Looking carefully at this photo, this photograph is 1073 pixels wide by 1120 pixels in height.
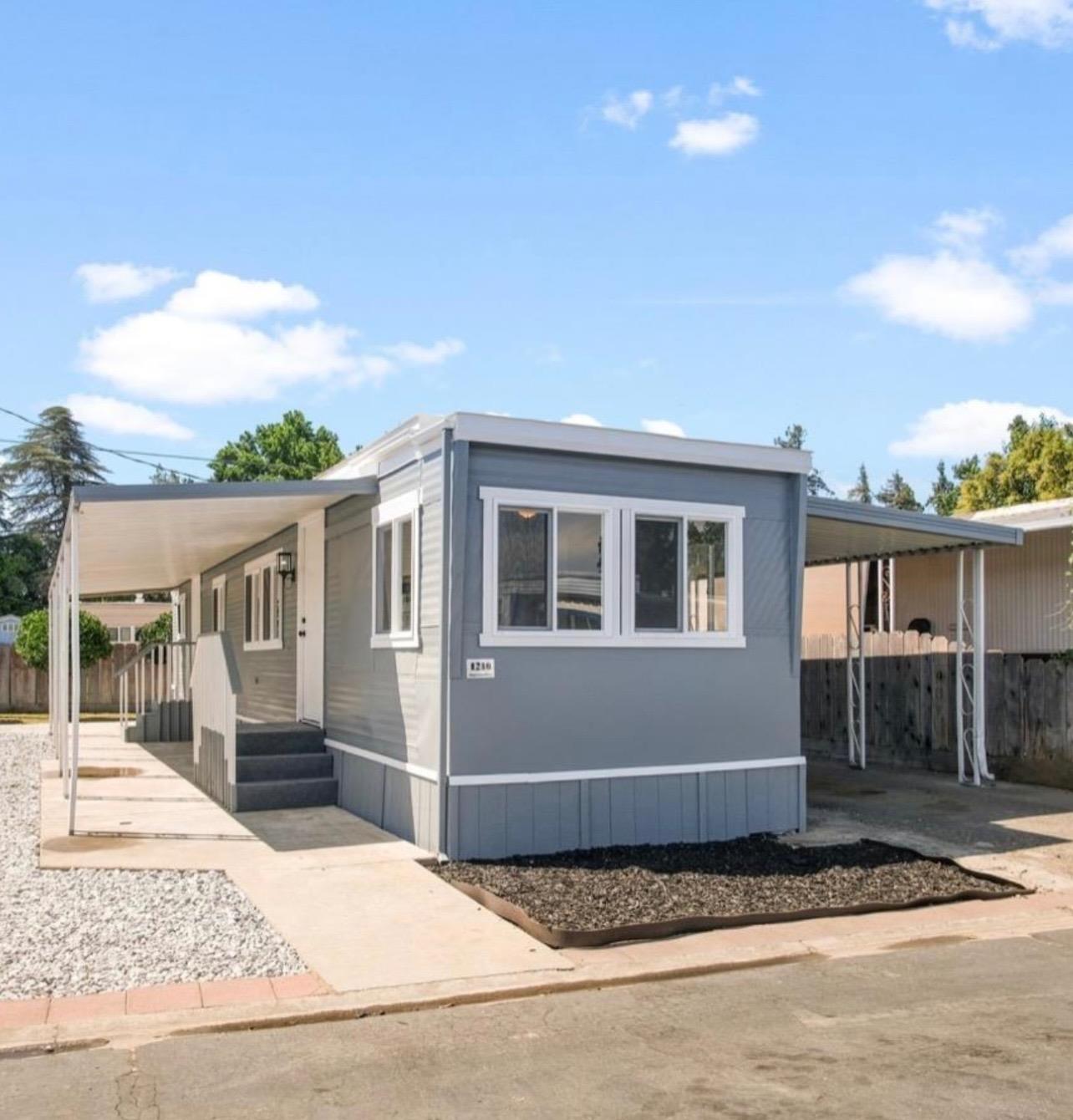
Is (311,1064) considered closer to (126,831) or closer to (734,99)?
(126,831)

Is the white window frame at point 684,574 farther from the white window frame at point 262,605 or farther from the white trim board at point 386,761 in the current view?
the white window frame at point 262,605

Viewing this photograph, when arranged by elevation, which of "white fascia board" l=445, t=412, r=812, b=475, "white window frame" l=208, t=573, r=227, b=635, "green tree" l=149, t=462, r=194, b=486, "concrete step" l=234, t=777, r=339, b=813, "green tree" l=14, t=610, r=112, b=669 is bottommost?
"concrete step" l=234, t=777, r=339, b=813

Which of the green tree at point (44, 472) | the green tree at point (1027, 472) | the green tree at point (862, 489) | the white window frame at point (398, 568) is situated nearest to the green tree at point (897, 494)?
the green tree at point (862, 489)

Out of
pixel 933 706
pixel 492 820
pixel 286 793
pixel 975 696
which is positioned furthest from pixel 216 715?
pixel 933 706

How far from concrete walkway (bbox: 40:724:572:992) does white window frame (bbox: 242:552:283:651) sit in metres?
2.05

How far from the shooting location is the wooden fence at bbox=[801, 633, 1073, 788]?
12.7m

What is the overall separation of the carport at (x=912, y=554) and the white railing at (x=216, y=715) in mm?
5388

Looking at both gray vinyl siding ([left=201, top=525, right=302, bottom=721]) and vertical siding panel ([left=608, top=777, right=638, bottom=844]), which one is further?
gray vinyl siding ([left=201, top=525, right=302, bottom=721])

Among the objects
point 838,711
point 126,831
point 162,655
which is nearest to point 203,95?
point 126,831

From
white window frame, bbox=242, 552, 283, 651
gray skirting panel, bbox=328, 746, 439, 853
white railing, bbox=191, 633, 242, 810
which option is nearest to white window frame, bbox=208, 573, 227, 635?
white window frame, bbox=242, 552, 283, 651

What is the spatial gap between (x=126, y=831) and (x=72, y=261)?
11.0 meters

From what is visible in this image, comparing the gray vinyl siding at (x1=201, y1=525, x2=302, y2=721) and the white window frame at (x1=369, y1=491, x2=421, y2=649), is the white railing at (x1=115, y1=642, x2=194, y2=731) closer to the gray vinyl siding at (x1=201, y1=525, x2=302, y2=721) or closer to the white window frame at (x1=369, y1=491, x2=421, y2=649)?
the gray vinyl siding at (x1=201, y1=525, x2=302, y2=721)

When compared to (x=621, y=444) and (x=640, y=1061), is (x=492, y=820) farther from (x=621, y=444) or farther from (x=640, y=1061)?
(x=640, y=1061)

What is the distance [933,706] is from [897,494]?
5147 cm
